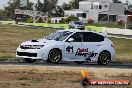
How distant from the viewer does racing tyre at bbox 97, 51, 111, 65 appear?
791 inches

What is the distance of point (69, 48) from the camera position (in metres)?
19.3

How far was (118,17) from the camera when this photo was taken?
475ft

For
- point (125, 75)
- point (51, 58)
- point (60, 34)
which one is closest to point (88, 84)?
point (125, 75)

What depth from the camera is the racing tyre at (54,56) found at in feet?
61.1

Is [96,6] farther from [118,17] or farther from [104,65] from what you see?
[104,65]

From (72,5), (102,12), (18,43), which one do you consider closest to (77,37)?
(18,43)

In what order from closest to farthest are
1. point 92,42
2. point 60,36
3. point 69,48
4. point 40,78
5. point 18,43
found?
point 40,78 < point 69,48 < point 60,36 < point 92,42 < point 18,43

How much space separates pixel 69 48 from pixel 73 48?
0.76 ft

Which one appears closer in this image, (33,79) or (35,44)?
(33,79)

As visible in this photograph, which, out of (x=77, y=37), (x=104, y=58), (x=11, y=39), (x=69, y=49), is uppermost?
(x=77, y=37)

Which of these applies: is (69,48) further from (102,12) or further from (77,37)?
(102,12)

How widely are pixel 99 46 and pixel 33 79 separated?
7.67m

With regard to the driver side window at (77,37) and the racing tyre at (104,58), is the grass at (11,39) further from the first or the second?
the racing tyre at (104,58)

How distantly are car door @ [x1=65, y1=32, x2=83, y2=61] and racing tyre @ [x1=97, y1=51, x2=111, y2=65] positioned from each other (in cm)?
105
